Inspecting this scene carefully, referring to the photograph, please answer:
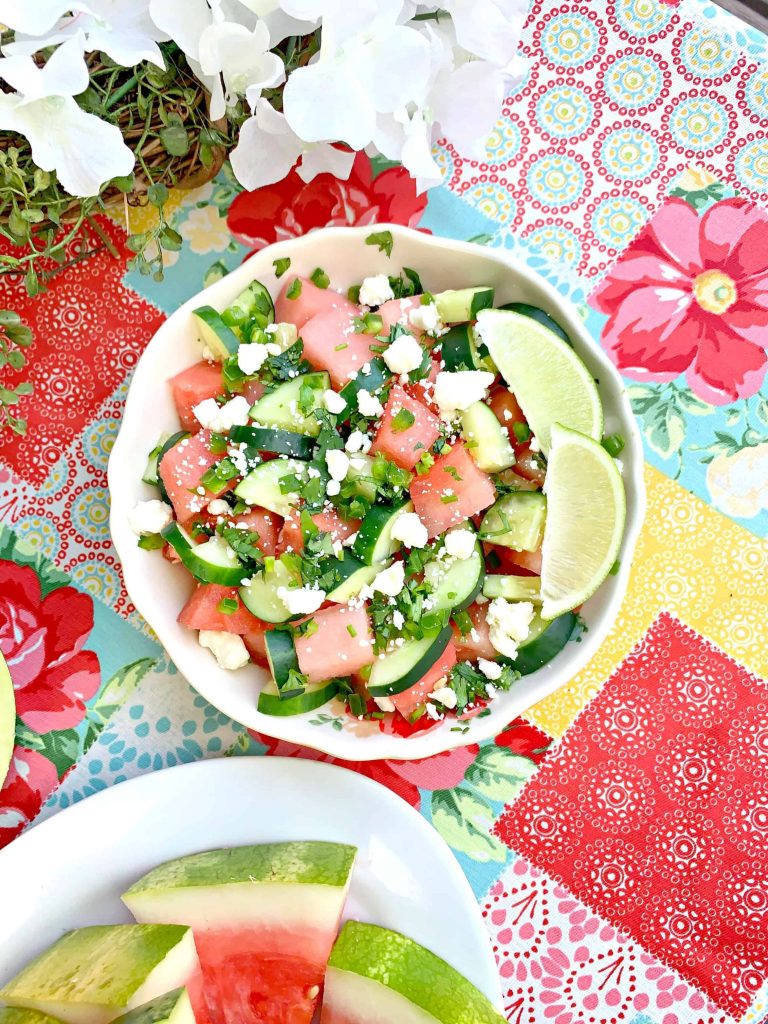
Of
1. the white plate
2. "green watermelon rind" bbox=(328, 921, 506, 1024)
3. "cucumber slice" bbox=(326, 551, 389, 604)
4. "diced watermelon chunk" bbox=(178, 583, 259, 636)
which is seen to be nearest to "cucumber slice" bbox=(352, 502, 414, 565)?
"cucumber slice" bbox=(326, 551, 389, 604)

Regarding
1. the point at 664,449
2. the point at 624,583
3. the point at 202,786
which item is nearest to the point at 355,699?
the point at 202,786

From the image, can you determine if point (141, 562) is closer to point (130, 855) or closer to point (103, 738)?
point (103, 738)

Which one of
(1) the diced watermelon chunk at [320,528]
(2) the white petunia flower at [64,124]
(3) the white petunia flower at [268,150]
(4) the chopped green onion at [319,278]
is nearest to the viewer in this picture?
(2) the white petunia flower at [64,124]

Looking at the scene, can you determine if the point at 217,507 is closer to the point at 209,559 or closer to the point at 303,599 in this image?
the point at 209,559

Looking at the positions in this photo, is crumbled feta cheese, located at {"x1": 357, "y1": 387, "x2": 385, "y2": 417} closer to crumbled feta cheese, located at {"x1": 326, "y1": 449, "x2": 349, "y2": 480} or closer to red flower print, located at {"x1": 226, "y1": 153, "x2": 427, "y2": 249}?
crumbled feta cheese, located at {"x1": 326, "y1": 449, "x2": 349, "y2": 480}

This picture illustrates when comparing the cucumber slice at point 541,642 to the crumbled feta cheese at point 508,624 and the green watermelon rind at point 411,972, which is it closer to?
the crumbled feta cheese at point 508,624

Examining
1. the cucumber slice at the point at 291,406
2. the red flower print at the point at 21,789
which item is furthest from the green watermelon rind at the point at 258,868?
the cucumber slice at the point at 291,406

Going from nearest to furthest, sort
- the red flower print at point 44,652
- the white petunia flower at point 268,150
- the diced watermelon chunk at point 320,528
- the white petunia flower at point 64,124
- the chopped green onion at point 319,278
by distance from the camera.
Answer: the white petunia flower at point 64,124, the white petunia flower at point 268,150, the diced watermelon chunk at point 320,528, the chopped green onion at point 319,278, the red flower print at point 44,652
